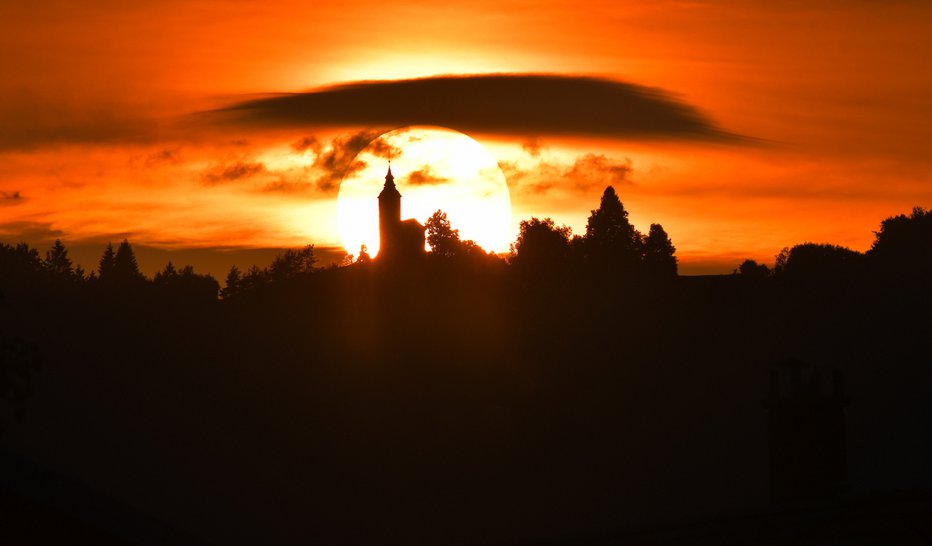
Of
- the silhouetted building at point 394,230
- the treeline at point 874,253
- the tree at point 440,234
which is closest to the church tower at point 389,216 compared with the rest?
the silhouetted building at point 394,230

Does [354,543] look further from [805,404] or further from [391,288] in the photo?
[391,288]

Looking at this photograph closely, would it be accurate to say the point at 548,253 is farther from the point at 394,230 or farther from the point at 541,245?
the point at 394,230

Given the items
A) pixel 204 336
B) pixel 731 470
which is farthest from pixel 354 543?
pixel 204 336

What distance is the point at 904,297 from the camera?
8062cm

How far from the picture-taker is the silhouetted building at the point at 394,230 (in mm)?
163500

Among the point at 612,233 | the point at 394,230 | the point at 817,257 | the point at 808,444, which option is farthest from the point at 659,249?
the point at 808,444

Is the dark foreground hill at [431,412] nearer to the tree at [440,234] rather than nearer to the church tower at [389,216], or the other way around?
the tree at [440,234]

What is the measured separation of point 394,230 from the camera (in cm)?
17650

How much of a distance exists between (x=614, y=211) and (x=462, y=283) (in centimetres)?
6020

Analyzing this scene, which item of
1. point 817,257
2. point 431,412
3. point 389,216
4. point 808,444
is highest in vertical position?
point 389,216

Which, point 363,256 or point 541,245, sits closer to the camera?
point 541,245

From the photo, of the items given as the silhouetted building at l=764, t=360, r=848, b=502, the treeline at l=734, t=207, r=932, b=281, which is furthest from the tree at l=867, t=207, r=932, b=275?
the silhouetted building at l=764, t=360, r=848, b=502

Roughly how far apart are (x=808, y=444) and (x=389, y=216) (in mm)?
162895

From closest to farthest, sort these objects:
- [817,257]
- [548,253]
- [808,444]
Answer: [808,444], [548,253], [817,257]
